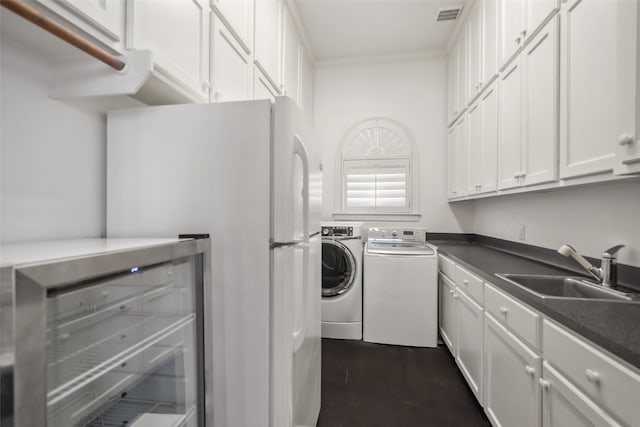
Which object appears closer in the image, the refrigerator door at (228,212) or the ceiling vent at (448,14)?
the refrigerator door at (228,212)

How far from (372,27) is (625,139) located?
270 centimetres

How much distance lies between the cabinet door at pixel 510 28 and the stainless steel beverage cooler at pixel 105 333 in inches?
86.6

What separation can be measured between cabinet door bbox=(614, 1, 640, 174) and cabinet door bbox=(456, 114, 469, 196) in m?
1.77

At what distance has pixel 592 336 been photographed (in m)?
0.82

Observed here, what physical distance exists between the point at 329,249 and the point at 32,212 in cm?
227

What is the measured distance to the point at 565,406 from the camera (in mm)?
952

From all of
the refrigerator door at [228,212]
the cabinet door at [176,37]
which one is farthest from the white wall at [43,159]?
the cabinet door at [176,37]

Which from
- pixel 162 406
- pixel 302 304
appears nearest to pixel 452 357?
pixel 302 304

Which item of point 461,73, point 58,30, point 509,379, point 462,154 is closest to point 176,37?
point 58,30

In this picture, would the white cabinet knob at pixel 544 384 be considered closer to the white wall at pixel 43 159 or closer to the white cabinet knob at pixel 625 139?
the white cabinet knob at pixel 625 139

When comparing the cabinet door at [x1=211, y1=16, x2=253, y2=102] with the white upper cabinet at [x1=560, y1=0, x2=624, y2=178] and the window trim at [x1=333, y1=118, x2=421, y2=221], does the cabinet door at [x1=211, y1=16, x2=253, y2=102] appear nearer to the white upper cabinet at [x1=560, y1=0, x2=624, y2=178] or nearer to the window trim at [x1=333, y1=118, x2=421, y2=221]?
the white upper cabinet at [x1=560, y1=0, x2=624, y2=178]

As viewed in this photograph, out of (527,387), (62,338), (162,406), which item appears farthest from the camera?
(527,387)

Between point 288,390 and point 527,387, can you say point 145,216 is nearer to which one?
point 288,390

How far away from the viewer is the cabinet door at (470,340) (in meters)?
1.71
